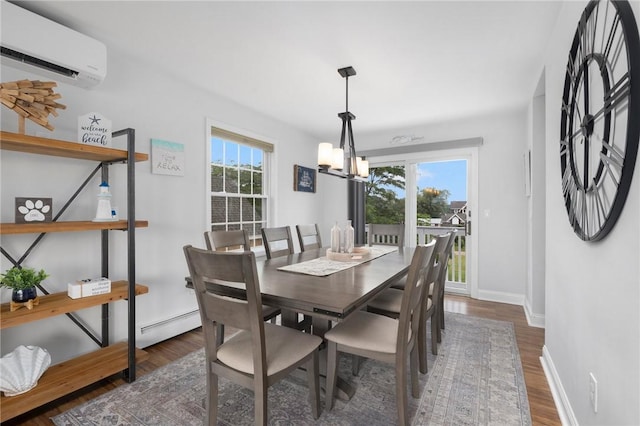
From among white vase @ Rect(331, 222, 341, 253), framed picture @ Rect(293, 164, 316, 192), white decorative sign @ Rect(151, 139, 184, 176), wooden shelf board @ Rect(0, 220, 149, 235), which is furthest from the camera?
framed picture @ Rect(293, 164, 316, 192)

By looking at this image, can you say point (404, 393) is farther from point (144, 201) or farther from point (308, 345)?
point (144, 201)

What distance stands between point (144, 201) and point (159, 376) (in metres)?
1.41

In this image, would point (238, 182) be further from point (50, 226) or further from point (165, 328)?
point (50, 226)

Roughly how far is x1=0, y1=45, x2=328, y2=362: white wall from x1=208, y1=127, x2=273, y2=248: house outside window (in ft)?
0.64

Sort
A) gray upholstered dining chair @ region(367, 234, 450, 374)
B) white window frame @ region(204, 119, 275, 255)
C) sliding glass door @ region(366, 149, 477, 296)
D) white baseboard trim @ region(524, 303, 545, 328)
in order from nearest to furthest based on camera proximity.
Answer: gray upholstered dining chair @ region(367, 234, 450, 374) → white baseboard trim @ region(524, 303, 545, 328) → white window frame @ region(204, 119, 275, 255) → sliding glass door @ region(366, 149, 477, 296)

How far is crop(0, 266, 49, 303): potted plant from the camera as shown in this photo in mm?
1688

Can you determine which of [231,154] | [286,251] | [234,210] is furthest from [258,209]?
[286,251]

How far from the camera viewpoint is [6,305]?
1.83 meters

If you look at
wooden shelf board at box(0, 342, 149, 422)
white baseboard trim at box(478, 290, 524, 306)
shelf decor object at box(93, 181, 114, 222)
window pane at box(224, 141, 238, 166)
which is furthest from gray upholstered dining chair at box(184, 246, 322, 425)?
white baseboard trim at box(478, 290, 524, 306)

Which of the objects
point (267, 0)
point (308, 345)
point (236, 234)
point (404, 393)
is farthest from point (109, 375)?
point (267, 0)

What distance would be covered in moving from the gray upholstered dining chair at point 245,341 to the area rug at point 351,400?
22 centimetres

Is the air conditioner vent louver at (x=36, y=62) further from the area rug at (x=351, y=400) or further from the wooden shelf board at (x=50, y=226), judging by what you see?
the area rug at (x=351, y=400)

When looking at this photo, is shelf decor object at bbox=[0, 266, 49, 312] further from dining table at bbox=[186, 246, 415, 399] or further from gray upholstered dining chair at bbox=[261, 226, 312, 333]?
gray upholstered dining chair at bbox=[261, 226, 312, 333]

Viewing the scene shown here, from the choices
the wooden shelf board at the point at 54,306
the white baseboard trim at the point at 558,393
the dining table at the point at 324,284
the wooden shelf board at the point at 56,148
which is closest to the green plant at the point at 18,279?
the wooden shelf board at the point at 54,306
